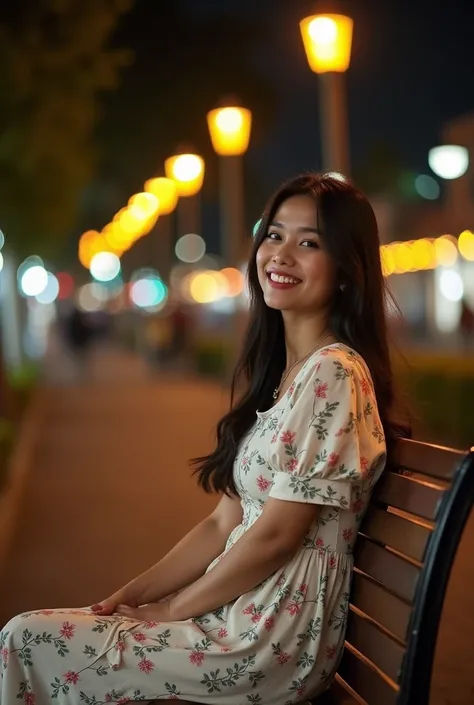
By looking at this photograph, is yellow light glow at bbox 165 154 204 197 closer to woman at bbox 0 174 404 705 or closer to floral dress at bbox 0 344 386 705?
woman at bbox 0 174 404 705

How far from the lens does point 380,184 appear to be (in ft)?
308

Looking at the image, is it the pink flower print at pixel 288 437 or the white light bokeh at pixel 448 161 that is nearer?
the pink flower print at pixel 288 437

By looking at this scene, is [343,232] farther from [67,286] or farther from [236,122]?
[67,286]

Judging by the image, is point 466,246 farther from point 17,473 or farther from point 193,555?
point 193,555

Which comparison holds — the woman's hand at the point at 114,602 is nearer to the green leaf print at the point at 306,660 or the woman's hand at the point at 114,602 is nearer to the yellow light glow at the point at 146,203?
the green leaf print at the point at 306,660

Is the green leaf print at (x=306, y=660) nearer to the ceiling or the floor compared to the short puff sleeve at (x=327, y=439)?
nearer to the floor

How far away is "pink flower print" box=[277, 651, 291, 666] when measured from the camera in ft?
10.1

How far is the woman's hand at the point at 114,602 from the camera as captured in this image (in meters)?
3.43

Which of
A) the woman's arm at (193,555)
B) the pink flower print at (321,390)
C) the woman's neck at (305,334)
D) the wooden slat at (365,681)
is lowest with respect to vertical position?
the wooden slat at (365,681)

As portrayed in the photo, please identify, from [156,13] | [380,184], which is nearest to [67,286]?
[380,184]

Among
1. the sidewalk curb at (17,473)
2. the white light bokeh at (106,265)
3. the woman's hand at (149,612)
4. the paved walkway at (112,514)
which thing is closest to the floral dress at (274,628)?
the woman's hand at (149,612)

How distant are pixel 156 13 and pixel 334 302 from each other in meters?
14.6

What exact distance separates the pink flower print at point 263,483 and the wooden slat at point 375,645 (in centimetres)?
39

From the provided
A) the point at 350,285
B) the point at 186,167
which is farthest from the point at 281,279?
the point at 186,167
